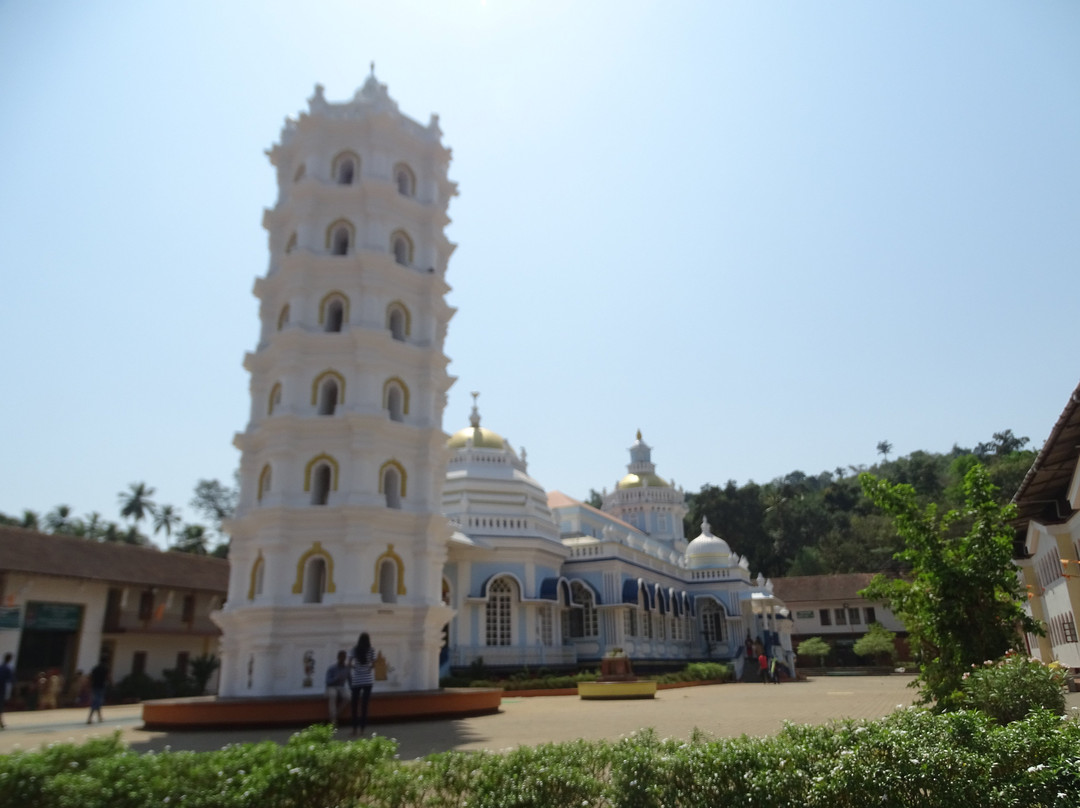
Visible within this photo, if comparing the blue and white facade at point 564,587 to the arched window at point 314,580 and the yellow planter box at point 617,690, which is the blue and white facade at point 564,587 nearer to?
the yellow planter box at point 617,690

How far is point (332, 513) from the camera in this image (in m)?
18.4

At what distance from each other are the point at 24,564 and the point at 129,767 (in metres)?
25.1

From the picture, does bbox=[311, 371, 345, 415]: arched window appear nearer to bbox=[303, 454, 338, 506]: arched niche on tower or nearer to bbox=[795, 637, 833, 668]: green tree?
bbox=[303, 454, 338, 506]: arched niche on tower

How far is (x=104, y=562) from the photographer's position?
30016 millimetres

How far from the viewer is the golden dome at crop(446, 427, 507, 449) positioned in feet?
114

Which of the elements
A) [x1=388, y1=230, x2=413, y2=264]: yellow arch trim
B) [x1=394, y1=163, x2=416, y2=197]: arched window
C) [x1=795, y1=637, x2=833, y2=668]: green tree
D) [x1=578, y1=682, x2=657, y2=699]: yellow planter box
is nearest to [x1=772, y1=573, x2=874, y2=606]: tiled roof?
[x1=795, y1=637, x2=833, y2=668]: green tree

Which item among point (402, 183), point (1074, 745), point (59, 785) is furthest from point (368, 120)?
point (1074, 745)

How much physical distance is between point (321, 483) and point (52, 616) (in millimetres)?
15900

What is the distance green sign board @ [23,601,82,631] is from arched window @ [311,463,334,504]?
50.4 feet

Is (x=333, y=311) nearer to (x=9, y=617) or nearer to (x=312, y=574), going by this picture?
(x=312, y=574)

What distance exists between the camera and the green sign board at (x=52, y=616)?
1065 inches

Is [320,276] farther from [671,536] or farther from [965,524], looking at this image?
[965,524]

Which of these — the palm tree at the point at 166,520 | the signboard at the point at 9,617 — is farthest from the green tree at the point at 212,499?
the signboard at the point at 9,617

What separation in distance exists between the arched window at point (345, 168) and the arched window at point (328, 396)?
240 inches
